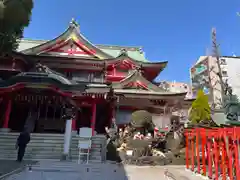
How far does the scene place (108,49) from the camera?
88.4ft

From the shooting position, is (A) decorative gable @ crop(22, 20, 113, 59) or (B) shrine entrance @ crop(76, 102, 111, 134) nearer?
(B) shrine entrance @ crop(76, 102, 111, 134)

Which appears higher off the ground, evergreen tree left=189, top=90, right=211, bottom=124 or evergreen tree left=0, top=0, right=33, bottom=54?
evergreen tree left=0, top=0, right=33, bottom=54

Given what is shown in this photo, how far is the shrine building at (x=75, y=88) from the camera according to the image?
39.6 ft

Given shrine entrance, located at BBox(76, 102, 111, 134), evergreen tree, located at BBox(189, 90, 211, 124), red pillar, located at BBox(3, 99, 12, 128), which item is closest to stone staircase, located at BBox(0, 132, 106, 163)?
red pillar, located at BBox(3, 99, 12, 128)

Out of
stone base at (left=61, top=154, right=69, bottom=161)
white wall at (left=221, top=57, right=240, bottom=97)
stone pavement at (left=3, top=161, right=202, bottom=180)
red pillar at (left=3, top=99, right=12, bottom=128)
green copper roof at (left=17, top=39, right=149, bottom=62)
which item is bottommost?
stone pavement at (left=3, top=161, right=202, bottom=180)

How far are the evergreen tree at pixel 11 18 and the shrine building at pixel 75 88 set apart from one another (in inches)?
93.0

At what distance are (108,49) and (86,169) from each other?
20611 mm

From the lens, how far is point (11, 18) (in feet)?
32.9

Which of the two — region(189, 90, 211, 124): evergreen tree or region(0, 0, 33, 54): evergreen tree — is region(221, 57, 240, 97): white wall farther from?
region(0, 0, 33, 54): evergreen tree

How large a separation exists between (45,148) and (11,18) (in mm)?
7047

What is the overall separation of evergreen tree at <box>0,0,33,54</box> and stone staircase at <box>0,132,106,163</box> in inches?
206

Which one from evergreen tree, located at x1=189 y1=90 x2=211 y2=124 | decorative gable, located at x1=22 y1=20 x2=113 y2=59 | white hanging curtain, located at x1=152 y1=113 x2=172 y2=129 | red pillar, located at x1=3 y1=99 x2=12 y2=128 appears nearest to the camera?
red pillar, located at x1=3 y1=99 x2=12 y2=128

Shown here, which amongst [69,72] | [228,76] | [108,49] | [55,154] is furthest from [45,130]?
[228,76]

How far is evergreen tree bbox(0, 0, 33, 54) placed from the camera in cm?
966
